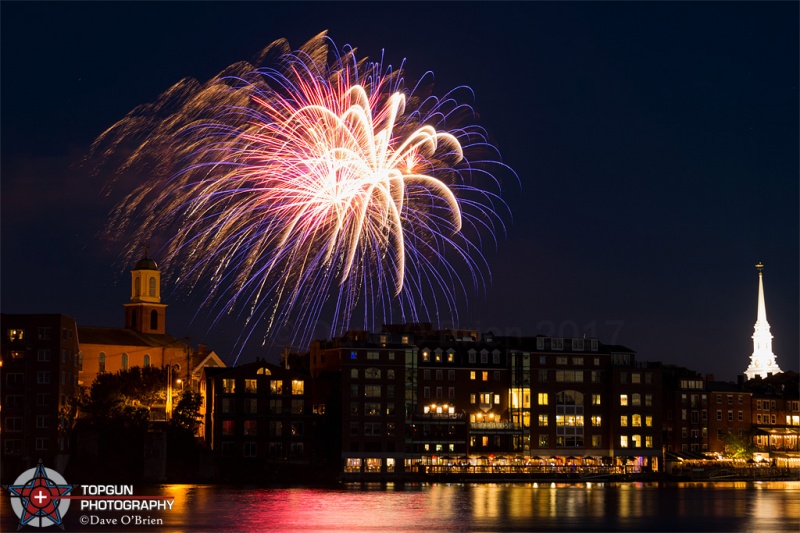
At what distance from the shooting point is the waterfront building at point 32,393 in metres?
122

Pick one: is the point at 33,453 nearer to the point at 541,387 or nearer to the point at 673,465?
the point at 541,387

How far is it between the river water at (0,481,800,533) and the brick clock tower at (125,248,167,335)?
46.0 metres

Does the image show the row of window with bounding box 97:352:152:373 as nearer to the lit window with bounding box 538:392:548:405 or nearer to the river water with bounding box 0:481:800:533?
the river water with bounding box 0:481:800:533

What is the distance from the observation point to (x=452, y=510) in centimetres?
10388

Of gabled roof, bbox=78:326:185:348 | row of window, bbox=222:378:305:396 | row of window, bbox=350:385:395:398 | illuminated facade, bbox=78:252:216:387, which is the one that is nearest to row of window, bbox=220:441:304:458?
row of window, bbox=222:378:305:396

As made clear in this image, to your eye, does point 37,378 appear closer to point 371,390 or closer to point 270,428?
point 270,428

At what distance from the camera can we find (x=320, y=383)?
470 ft

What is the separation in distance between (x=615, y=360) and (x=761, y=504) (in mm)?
31304

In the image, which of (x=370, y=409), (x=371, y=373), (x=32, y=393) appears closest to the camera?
(x=32, y=393)

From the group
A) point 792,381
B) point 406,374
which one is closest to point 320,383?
point 406,374

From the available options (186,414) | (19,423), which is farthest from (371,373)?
(19,423)

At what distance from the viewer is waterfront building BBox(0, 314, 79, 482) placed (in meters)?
122

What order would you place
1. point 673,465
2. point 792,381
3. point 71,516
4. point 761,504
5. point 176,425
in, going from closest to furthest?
point 71,516 < point 761,504 < point 176,425 < point 673,465 < point 792,381

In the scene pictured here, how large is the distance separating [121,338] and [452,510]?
6624 centimetres
